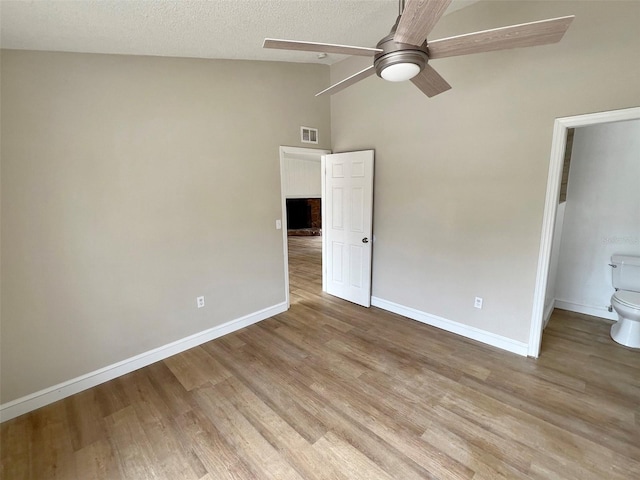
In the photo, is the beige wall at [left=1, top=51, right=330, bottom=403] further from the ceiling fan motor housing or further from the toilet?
the toilet

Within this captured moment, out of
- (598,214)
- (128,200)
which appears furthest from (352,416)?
(598,214)

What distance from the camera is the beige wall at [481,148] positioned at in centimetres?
208

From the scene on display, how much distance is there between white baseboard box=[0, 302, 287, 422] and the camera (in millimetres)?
2076

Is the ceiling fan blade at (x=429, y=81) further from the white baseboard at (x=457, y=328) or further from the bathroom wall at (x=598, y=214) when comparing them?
the bathroom wall at (x=598, y=214)

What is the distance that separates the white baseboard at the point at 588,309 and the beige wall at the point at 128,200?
12.2 feet

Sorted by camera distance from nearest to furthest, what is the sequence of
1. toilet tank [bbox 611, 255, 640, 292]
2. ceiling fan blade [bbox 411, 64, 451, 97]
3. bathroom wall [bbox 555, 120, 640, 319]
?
ceiling fan blade [bbox 411, 64, 451, 97], toilet tank [bbox 611, 255, 640, 292], bathroom wall [bbox 555, 120, 640, 319]

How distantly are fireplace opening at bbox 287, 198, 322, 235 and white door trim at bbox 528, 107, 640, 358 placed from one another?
22.7 ft

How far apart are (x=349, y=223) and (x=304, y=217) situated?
5.61 metres

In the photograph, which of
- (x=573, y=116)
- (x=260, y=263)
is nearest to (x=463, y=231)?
(x=573, y=116)

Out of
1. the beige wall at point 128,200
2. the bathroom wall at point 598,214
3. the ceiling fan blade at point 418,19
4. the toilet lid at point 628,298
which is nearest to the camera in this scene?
the ceiling fan blade at point 418,19

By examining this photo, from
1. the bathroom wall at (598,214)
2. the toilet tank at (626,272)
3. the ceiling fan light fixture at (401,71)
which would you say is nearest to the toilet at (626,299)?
the toilet tank at (626,272)

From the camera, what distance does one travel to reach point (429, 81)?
1.78 meters

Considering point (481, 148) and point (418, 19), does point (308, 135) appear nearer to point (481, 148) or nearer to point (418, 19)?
point (481, 148)

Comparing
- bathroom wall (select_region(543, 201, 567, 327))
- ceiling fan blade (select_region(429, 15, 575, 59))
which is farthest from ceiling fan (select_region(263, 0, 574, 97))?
bathroom wall (select_region(543, 201, 567, 327))
